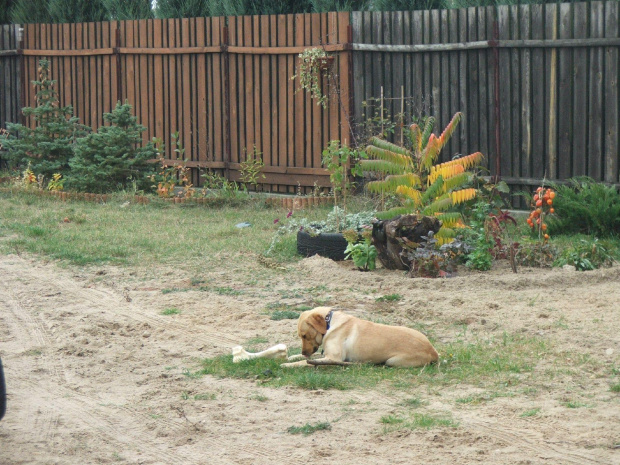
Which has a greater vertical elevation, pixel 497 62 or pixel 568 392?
pixel 497 62

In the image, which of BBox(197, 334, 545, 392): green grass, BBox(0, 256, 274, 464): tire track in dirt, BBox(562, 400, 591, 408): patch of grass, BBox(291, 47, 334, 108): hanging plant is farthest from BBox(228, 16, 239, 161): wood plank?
BBox(562, 400, 591, 408): patch of grass

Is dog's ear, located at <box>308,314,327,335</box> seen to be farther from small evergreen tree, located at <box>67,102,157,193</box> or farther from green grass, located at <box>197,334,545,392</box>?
small evergreen tree, located at <box>67,102,157,193</box>

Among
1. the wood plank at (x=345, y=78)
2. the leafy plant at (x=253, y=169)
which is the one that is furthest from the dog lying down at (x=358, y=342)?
the leafy plant at (x=253, y=169)

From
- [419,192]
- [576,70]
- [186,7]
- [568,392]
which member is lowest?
[568,392]

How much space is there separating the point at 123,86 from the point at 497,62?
7576 mm

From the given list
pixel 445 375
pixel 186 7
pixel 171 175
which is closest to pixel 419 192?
pixel 445 375

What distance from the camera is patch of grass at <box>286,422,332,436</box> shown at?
5488 millimetres

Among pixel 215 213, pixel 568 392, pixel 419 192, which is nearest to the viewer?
pixel 568 392

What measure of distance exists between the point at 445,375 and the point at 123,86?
12784 millimetres

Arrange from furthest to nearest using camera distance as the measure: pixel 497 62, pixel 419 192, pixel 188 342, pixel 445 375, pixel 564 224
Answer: pixel 497 62
pixel 564 224
pixel 419 192
pixel 188 342
pixel 445 375

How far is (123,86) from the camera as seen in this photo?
707 inches

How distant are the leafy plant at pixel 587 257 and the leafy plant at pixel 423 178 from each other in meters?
1.14

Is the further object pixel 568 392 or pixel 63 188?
pixel 63 188

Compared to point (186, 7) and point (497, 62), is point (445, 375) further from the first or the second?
point (186, 7)
